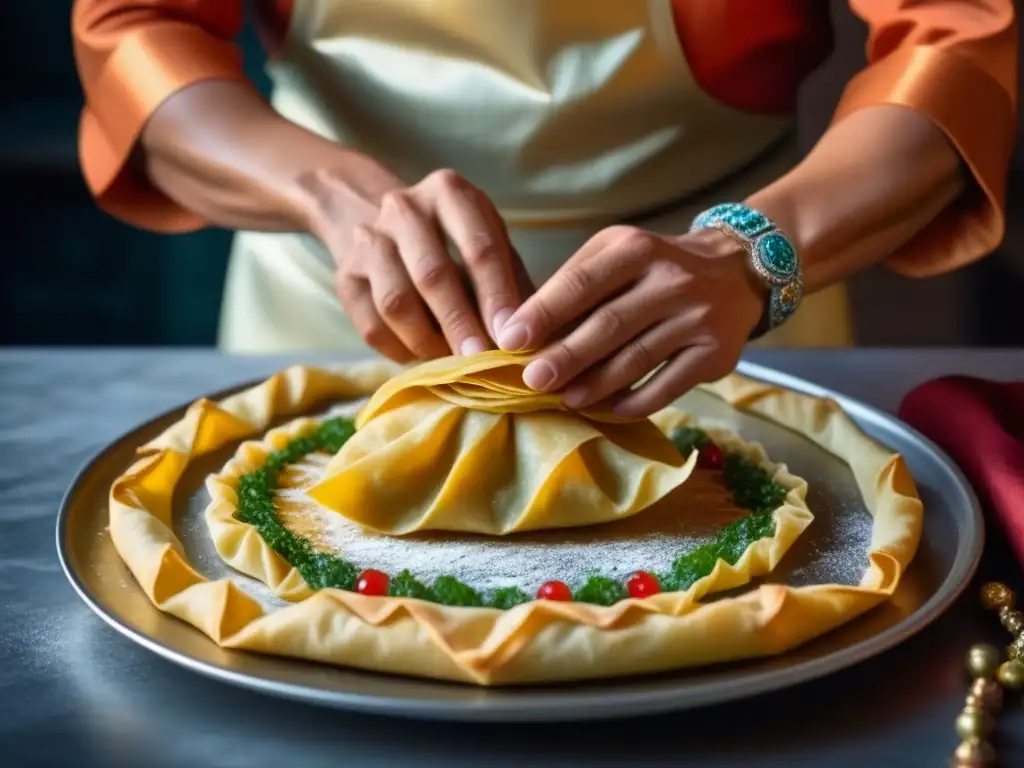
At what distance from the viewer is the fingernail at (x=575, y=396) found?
94cm

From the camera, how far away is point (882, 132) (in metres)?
1.17

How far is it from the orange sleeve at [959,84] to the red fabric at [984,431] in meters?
0.22

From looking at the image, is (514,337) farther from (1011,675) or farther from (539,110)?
(539,110)

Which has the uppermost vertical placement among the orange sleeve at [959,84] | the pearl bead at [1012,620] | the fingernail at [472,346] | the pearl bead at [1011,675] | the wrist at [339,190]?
the orange sleeve at [959,84]

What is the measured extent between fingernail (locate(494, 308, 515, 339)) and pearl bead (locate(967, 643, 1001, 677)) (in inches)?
15.0

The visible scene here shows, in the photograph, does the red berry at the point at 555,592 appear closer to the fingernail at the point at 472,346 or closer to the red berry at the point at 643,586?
the red berry at the point at 643,586

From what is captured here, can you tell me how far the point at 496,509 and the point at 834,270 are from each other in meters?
0.42

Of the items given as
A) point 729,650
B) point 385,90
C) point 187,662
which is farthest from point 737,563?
point 385,90

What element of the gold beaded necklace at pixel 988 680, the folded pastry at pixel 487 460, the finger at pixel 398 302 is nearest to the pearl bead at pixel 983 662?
the gold beaded necklace at pixel 988 680

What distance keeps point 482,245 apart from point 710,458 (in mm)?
247

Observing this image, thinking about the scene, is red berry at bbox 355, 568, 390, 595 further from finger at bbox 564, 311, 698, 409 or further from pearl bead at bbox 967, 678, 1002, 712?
pearl bead at bbox 967, 678, 1002, 712

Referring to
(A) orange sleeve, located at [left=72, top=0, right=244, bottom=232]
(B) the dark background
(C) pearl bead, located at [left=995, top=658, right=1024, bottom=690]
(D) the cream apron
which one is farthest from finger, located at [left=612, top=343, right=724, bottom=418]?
(B) the dark background

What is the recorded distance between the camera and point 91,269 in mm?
3125

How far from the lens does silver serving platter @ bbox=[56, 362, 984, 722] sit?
2.12 ft
